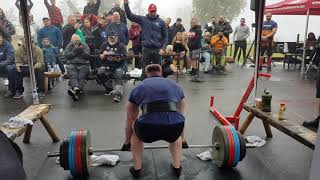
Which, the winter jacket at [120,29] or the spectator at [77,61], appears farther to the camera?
the winter jacket at [120,29]

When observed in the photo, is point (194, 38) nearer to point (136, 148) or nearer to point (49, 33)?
point (49, 33)

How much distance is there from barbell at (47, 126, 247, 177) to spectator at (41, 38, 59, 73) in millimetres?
5664

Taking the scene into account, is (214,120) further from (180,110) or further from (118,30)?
(118,30)

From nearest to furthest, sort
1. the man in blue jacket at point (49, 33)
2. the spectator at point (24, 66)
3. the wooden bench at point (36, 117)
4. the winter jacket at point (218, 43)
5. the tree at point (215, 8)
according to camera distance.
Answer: the wooden bench at point (36, 117)
the spectator at point (24, 66)
the man in blue jacket at point (49, 33)
the winter jacket at point (218, 43)
the tree at point (215, 8)

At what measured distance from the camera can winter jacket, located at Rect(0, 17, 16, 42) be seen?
9.43m

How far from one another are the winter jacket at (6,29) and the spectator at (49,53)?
3.50 feet

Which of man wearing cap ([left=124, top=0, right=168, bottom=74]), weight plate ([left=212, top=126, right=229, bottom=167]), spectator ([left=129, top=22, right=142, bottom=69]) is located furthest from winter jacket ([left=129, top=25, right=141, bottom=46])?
weight plate ([left=212, top=126, right=229, bottom=167])

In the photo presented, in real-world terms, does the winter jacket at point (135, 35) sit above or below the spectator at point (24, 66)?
above

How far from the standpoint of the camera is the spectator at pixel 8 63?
25.4 feet

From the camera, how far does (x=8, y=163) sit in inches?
63.4

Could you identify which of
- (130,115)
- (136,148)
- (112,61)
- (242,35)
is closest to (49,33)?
(112,61)

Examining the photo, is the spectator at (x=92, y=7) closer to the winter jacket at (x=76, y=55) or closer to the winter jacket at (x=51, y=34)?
the winter jacket at (x=51, y=34)

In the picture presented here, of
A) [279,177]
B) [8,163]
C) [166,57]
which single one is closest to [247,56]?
[166,57]

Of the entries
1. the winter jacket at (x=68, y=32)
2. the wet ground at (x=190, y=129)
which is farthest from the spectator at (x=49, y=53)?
the winter jacket at (x=68, y=32)
